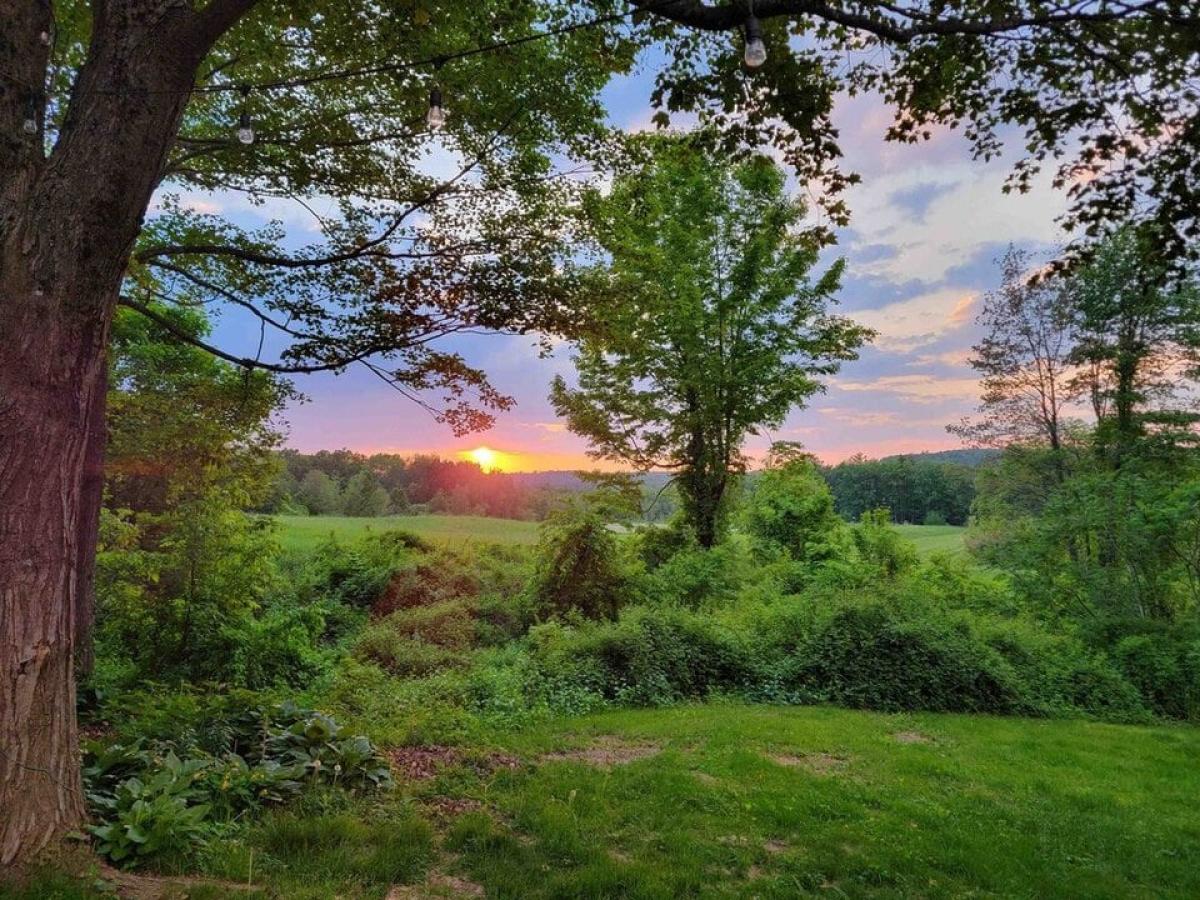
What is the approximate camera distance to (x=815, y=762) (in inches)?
260

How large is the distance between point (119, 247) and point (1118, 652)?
49.1 ft

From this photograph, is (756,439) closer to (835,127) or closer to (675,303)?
(675,303)

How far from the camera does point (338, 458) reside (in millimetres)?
37812

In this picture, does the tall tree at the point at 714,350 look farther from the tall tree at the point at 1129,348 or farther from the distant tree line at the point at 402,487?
the distant tree line at the point at 402,487

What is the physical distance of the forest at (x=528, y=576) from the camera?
3.17 m

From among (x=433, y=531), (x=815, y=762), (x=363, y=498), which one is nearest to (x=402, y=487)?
(x=363, y=498)

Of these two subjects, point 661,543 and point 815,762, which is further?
point 661,543

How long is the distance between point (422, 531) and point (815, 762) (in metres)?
17.7

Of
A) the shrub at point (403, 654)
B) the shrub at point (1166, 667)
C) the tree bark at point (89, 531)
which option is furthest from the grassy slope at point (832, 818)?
the tree bark at point (89, 531)

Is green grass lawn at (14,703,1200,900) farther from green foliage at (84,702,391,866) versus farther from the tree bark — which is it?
the tree bark

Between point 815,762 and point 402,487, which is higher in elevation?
point 402,487

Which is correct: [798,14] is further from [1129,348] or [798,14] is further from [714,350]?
[1129,348]

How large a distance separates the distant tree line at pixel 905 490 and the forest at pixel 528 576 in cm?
2734

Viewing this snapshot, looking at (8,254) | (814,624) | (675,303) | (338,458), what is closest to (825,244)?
(8,254)
